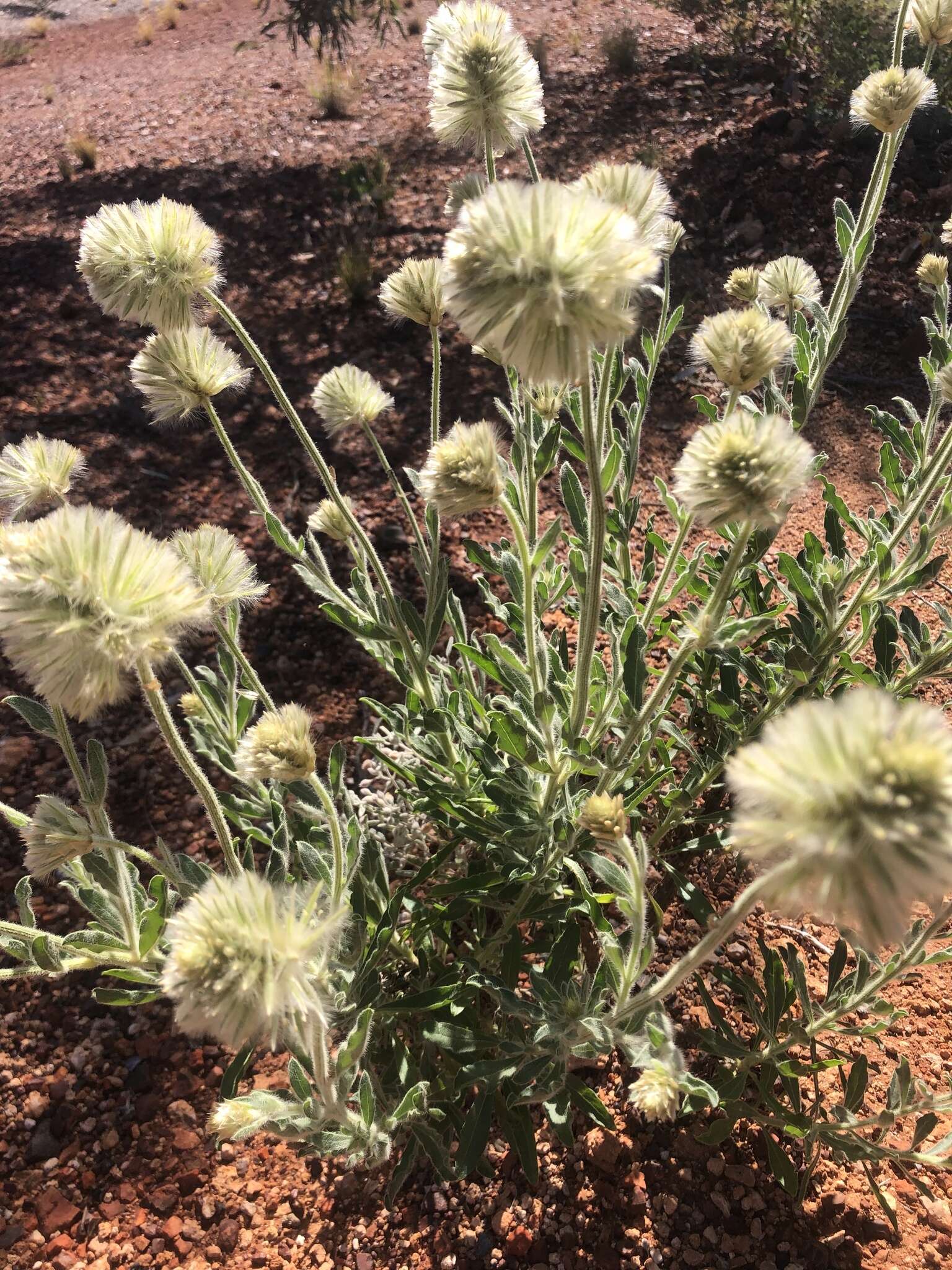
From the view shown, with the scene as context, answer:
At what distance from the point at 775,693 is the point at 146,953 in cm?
207

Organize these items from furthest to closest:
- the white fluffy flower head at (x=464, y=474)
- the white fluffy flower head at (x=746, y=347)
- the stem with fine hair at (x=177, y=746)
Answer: the white fluffy flower head at (x=746, y=347), the white fluffy flower head at (x=464, y=474), the stem with fine hair at (x=177, y=746)

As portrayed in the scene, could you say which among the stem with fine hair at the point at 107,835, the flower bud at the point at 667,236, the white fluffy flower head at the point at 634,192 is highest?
the white fluffy flower head at the point at 634,192

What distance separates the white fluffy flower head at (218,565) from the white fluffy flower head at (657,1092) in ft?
5.41

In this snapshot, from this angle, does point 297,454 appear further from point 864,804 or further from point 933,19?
point 864,804

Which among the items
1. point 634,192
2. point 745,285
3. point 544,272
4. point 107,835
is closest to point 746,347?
point 634,192

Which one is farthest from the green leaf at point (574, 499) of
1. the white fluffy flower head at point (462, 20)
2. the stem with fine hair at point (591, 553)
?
the white fluffy flower head at point (462, 20)

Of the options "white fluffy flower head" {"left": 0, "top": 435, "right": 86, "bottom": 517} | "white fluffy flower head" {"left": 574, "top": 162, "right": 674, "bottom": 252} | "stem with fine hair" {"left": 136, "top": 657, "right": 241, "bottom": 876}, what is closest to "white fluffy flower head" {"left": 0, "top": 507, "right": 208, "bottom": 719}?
"stem with fine hair" {"left": 136, "top": 657, "right": 241, "bottom": 876}

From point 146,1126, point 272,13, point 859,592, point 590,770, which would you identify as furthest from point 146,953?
point 272,13

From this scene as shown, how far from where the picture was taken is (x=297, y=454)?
5.82 metres

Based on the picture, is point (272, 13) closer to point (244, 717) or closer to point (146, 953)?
point (244, 717)

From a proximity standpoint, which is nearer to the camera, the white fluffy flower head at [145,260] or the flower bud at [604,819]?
the flower bud at [604,819]

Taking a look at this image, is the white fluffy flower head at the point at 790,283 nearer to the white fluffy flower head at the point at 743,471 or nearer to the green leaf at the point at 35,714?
the white fluffy flower head at the point at 743,471

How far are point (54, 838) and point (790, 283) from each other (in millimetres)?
3073

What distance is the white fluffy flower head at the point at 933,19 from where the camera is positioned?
2994 millimetres
